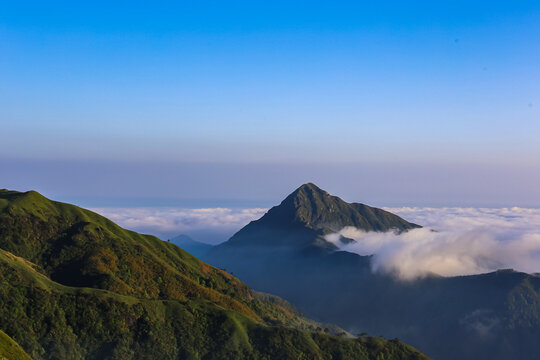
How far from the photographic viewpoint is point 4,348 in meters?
197
